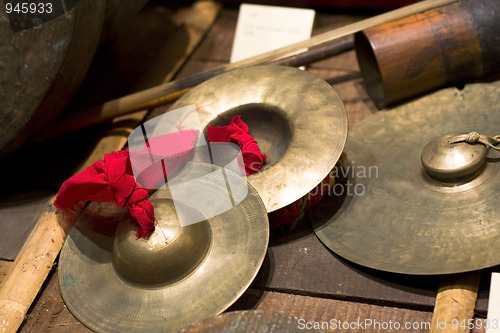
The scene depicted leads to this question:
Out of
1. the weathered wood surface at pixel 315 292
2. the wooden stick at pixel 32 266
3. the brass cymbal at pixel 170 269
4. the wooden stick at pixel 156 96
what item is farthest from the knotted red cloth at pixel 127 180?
the wooden stick at pixel 156 96

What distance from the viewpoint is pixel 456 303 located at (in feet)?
5.62

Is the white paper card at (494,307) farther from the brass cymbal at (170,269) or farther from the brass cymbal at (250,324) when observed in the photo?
the brass cymbal at (170,269)

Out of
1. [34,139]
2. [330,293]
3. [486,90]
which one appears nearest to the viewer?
[330,293]

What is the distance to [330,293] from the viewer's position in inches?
73.8

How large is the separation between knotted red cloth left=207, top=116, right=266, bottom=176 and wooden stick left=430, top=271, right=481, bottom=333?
70 cm

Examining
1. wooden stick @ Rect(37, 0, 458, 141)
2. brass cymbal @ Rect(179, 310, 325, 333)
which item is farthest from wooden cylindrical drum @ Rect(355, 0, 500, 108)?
brass cymbal @ Rect(179, 310, 325, 333)

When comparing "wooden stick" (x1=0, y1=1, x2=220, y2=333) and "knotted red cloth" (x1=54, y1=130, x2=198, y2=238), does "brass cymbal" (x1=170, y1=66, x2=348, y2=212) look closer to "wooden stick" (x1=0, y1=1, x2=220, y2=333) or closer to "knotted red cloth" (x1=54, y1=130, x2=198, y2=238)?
"knotted red cloth" (x1=54, y1=130, x2=198, y2=238)

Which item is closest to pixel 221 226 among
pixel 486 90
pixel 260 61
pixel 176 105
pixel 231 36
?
pixel 176 105

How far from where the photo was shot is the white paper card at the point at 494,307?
5.35ft

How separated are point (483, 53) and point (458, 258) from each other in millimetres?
962

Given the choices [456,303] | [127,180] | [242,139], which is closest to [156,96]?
[242,139]

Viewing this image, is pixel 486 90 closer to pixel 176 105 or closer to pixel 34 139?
pixel 176 105

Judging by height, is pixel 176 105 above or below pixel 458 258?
above

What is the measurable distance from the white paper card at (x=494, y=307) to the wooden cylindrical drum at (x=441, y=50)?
0.88m
